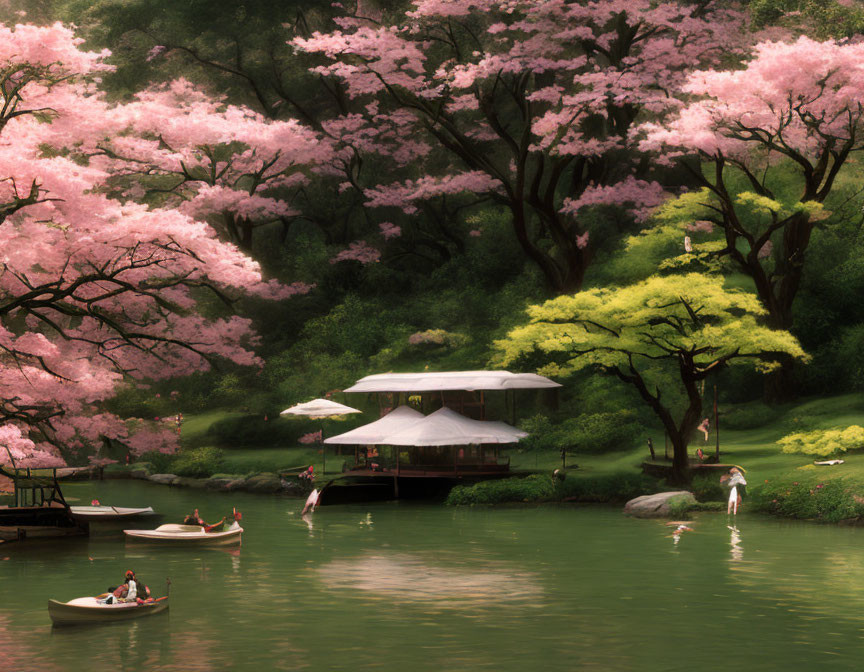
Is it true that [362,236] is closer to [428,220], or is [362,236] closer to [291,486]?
[428,220]

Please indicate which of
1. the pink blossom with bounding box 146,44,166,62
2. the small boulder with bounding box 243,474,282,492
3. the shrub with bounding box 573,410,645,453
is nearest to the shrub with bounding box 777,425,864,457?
the shrub with bounding box 573,410,645,453

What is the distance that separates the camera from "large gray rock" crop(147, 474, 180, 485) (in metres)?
45.7

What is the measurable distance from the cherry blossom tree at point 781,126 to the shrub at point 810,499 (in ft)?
33.3

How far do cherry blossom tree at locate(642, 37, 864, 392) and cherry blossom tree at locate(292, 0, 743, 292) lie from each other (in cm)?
348

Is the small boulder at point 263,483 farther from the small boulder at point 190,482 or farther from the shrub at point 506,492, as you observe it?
the shrub at point 506,492

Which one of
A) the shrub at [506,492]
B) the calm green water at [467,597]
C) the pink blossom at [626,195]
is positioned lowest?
the calm green water at [467,597]

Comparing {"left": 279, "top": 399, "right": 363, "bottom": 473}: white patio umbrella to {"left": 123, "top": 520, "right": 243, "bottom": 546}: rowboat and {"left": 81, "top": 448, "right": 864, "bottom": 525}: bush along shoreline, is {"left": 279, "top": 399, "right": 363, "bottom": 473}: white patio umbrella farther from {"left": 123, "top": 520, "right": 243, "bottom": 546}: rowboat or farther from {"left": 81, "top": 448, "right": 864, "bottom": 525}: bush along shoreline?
{"left": 123, "top": 520, "right": 243, "bottom": 546}: rowboat

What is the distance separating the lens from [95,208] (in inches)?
1119

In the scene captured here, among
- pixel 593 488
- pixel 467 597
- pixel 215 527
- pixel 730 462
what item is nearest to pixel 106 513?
pixel 215 527

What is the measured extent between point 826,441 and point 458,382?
42.5 feet

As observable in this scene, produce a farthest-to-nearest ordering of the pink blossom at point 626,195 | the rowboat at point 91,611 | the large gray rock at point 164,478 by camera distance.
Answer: the large gray rock at point 164,478
the pink blossom at point 626,195
the rowboat at point 91,611

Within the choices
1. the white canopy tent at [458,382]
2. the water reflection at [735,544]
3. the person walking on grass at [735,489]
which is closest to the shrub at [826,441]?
the person walking on grass at [735,489]

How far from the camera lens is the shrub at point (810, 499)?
98.5 ft

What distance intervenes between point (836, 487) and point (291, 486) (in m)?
19.1
